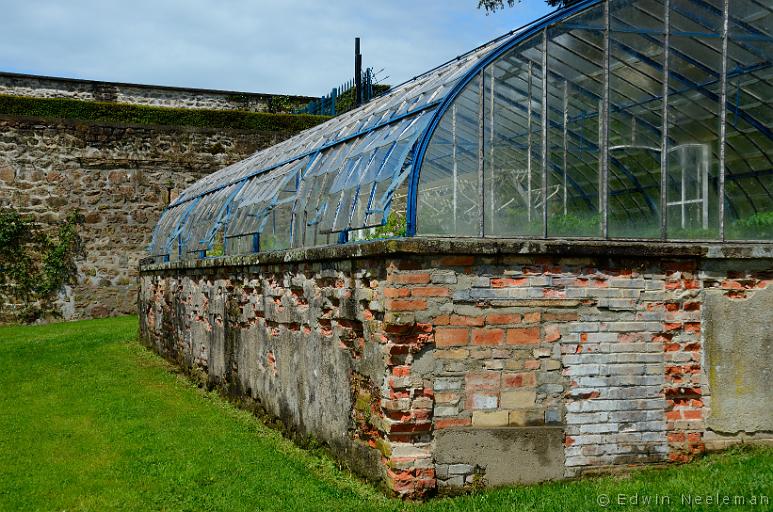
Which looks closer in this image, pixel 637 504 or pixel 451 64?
pixel 637 504

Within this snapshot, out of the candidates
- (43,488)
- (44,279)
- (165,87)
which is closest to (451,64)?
(43,488)

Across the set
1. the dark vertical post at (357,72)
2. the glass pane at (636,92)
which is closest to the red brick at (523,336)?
the glass pane at (636,92)

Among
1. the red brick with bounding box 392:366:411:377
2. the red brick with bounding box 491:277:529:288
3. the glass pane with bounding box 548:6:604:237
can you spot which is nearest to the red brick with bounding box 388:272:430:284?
the red brick with bounding box 491:277:529:288

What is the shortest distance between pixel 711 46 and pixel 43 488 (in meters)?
6.76

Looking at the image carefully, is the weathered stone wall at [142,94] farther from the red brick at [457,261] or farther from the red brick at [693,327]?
the red brick at [693,327]

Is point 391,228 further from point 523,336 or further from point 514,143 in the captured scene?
point 523,336

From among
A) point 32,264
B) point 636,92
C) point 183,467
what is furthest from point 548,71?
point 32,264

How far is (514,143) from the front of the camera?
23.4 feet

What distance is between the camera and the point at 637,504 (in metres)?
5.71

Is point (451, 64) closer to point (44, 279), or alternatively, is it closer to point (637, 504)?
point (637, 504)

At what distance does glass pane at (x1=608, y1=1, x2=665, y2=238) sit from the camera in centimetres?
733

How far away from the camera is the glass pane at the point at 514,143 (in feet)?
22.7

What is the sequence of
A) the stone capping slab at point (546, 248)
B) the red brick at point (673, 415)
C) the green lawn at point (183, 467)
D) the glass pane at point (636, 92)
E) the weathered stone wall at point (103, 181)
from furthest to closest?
the weathered stone wall at point (103, 181) < the glass pane at point (636, 92) < the red brick at point (673, 415) < the stone capping slab at point (546, 248) < the green lawn at point (183, 467)

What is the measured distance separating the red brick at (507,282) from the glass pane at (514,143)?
47cm
